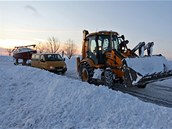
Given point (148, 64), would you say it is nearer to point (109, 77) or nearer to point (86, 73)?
point (109, 77)

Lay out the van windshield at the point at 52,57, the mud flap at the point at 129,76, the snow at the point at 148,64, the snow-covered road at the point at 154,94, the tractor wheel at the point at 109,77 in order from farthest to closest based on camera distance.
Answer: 1. the van windshield at the point at 52,57
2. the tractor wheel at the point at 109,77
3. the snow at the point at 148,64
4. the mud flap at the point at 129,76
5. the snow-covered road at the point at 154,94

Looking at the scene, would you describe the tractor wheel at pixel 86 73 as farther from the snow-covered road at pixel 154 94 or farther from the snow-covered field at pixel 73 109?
the snow-covered field at pixel 73 109

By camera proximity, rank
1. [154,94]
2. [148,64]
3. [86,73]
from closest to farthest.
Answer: [148,64]
[154,94]
[86,73]

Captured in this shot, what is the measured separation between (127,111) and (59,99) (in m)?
2.80

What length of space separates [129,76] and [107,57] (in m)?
2.60

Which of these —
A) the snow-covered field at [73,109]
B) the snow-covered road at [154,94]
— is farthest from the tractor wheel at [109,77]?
the snow-covered field at [73,109]

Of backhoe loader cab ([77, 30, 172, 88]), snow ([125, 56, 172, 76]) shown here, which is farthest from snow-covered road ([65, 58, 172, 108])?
snow ([125, 56, 172, 76])

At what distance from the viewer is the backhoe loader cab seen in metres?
14.9

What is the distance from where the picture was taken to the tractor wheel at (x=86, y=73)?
16844 millimetres

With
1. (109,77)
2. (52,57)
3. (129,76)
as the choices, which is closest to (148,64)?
(129,76)

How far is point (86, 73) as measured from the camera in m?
17.2

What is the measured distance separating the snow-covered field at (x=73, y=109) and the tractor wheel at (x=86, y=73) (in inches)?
176

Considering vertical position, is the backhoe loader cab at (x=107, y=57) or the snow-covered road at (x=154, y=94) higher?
the backhoe loader cab at (x=107, y=57)

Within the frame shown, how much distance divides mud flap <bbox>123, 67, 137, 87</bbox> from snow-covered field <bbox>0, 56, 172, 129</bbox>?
3.21 meters
